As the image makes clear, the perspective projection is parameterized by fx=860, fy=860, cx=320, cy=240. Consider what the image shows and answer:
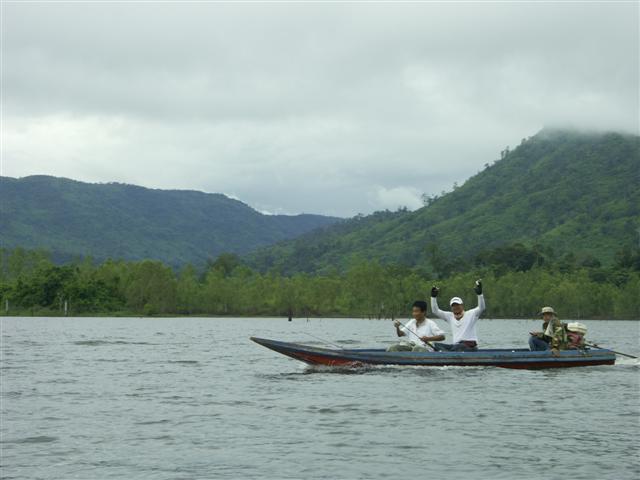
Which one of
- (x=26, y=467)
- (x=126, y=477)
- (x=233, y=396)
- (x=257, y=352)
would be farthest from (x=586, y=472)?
(x=257, y=352)

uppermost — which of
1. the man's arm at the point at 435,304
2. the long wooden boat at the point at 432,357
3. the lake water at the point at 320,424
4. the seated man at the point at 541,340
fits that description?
the man's arm at the point at 435,304

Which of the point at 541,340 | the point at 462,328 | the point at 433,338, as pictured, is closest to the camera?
the point at 433,338

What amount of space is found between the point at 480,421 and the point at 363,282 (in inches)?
5444

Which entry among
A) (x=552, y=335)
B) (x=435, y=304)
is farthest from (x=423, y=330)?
(x=552, y=335)

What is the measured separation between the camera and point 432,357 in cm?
2969

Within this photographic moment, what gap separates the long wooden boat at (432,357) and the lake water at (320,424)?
36 cm

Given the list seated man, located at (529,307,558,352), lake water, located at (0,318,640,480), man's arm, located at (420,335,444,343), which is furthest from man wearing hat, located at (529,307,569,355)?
man's arm, located at (420,335,444,343)

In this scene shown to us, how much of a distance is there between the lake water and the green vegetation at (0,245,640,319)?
385 feet

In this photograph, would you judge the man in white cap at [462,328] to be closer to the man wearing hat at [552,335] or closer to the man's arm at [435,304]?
the man's arm at [435,304]

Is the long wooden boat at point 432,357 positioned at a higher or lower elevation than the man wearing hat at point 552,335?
lower

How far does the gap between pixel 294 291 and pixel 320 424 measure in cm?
14396

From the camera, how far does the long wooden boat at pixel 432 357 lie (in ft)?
97.8

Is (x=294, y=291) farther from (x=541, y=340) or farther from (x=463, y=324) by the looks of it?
(x=463, y=324)

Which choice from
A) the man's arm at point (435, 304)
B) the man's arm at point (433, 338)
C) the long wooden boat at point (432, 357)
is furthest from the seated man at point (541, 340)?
the man's arm at point (433, 338)
